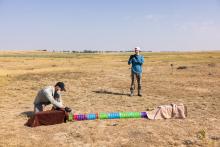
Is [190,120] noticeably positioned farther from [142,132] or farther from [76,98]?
[76,98]

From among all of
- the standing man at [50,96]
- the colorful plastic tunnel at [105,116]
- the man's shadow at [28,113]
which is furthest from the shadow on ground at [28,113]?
the colorful plastic tunnel at [105,116]

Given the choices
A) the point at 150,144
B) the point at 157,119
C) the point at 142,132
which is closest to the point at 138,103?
the point at 157,119

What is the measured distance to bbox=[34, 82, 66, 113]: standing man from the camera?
9.56 meters

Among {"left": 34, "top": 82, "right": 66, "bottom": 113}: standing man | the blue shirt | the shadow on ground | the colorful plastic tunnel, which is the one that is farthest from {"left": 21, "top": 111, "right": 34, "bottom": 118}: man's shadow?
the blue shirt

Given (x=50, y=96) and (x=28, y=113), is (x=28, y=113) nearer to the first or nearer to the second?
(x=28, y=113)

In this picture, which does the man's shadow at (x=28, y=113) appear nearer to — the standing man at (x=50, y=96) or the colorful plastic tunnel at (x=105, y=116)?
the standing man at (x=50, y=96)

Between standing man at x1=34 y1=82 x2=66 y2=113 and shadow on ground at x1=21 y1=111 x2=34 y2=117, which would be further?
shadow on ground at x1=21 y1=111 x2=34 y2=117

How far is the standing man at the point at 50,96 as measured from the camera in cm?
956

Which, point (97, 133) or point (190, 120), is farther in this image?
point (190, 120)

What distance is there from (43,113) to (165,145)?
395 centimetres

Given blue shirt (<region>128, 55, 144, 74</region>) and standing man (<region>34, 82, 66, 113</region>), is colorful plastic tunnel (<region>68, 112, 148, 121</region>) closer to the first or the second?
standing man (<region>34, 82, 66, 113</region>)

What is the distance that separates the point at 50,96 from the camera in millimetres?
9586

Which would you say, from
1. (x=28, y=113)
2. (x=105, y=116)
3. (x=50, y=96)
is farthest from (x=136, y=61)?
(x=50, y=96)

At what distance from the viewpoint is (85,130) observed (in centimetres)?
893
